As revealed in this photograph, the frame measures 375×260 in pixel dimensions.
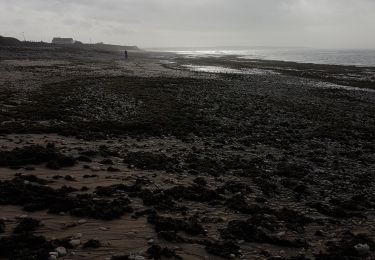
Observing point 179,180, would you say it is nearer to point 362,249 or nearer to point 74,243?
point 74,243

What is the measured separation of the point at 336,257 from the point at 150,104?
25.6 meters

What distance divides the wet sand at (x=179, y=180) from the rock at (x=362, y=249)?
4 cm

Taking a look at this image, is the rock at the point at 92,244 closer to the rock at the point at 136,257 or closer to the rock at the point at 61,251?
the rock at the point at 61,251

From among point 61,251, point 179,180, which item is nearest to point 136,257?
point 61,251

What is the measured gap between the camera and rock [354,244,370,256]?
10.4 m

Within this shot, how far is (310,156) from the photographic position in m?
21.5

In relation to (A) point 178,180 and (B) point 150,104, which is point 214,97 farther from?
(A) point 178,180

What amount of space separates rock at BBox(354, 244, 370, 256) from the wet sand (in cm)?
4

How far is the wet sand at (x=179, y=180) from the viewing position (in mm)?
10047

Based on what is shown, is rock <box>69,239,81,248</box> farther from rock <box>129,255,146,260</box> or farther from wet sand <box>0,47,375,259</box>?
rock <box>129,255,146,260</box>

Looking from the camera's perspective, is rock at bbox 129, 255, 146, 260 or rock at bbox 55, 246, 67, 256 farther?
rock at bbox 129, 255, 146, 260

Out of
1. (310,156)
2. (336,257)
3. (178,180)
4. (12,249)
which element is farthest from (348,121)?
(12,249)

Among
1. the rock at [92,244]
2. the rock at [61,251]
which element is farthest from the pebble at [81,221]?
Result: the rock at [61,251]

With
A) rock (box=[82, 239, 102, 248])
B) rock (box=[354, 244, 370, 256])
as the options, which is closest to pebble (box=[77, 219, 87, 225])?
rock (box=[82, 239, 102, 248])
